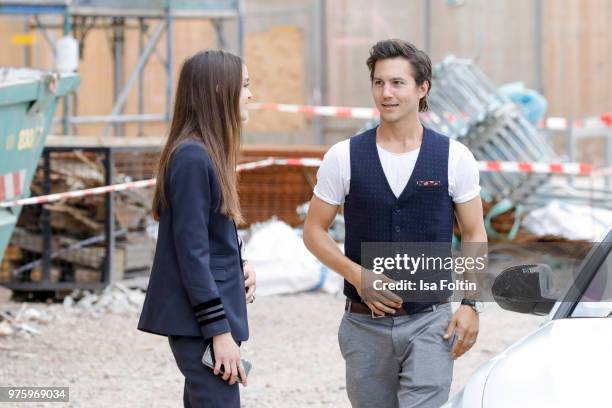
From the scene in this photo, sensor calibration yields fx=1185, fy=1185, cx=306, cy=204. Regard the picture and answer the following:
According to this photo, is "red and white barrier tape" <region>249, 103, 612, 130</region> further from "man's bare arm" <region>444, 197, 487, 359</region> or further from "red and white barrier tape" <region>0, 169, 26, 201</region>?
"man's bare arm" <region>444, 197, 487, 359</region>

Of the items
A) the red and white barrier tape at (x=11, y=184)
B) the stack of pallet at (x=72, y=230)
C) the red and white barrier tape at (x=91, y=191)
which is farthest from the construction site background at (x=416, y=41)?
the red and white barrier tape at (x=11, y=184)

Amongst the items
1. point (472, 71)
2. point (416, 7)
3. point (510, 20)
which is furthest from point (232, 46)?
point (472, 71)

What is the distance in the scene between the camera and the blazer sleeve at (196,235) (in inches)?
133

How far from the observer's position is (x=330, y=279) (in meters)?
9.78

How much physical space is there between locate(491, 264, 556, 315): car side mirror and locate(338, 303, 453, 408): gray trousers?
356mm

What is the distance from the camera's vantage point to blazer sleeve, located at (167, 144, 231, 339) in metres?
3.39

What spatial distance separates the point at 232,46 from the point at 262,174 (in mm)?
6254

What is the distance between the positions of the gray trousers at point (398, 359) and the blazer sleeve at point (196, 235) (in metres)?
0.62

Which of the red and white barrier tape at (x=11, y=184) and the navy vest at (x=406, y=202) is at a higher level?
the navy vest at (x=406, y=202)

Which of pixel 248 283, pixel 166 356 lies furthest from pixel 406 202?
pixel 166 356

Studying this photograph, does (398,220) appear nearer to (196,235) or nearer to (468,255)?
(468,255)

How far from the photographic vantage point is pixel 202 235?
11.2 feet

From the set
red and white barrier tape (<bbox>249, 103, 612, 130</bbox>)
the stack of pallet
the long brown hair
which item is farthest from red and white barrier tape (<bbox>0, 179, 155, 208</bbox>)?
the long brown hair

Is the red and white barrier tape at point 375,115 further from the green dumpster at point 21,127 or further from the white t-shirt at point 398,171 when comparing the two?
the white t-shirt at point 398,171
